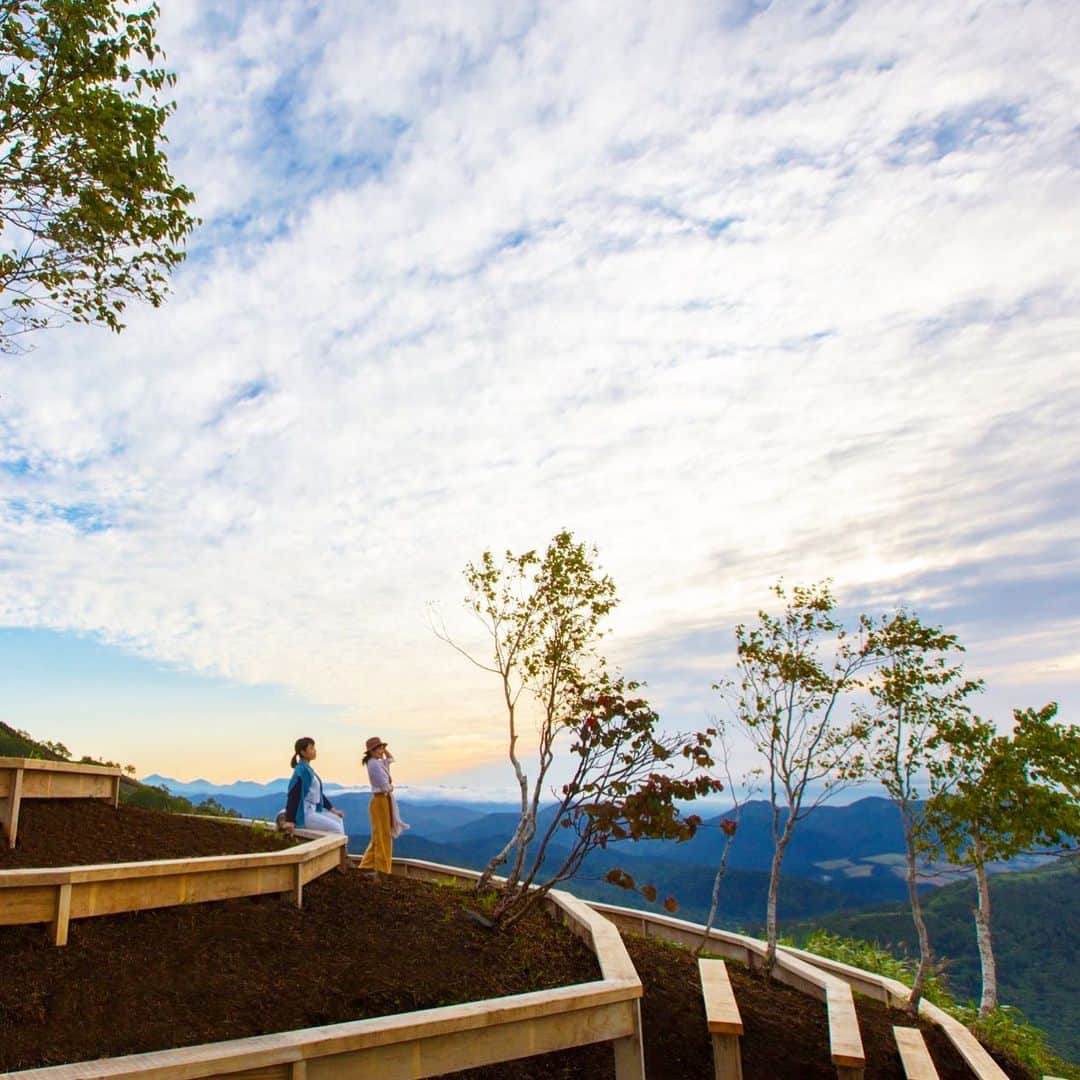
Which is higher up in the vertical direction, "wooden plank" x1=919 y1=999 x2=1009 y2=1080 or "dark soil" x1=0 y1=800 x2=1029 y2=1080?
"dark soil" x1=0 y1=800 x2=1029 y2=1080

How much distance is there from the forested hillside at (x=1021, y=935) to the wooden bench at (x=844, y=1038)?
9683 cm

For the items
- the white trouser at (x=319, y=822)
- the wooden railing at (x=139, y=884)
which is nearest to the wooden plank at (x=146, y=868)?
the wooden railing at (x=139, y=884)

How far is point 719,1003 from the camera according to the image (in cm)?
595

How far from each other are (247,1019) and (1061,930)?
14696 cm

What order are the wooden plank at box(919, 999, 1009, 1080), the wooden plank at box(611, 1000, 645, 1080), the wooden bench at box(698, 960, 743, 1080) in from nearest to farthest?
the wooden plank at box(611, 1000, 645, 1080) → the wooden bench at box(698, 960, 743, 1080) → the wooden plank at box(919, 999, 1009, 1080)

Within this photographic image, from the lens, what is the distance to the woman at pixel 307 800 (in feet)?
36.0

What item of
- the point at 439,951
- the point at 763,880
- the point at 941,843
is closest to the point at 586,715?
the point at 439,951

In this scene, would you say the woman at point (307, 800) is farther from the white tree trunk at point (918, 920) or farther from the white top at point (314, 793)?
the white tree trunk at point (918, 920)

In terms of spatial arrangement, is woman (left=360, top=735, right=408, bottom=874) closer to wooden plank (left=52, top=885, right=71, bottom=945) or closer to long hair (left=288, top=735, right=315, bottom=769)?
long hair (left=288, top=735, right=315, bottom=769)

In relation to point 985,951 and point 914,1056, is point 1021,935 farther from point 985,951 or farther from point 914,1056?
point 914,1056

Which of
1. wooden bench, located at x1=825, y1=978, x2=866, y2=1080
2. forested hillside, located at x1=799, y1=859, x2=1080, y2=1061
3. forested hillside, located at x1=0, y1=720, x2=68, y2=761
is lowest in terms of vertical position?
Answer: forested hillside, located at x1=799, y1=859, x2=1080, y2=1061

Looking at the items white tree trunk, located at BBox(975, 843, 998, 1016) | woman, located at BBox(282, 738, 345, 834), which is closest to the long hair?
woman, located at BBox(282, 738, 345, 834)

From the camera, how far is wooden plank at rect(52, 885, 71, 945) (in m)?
5.95

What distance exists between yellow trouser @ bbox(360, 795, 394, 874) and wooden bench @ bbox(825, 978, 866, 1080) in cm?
563
